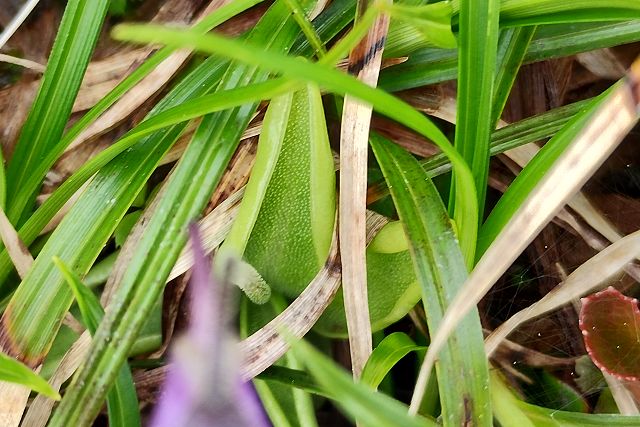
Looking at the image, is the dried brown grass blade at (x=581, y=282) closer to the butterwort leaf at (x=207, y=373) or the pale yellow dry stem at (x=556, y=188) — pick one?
the pale yellow dry stem at (x=556, y=188)

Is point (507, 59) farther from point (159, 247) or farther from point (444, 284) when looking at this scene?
point (159, 247)

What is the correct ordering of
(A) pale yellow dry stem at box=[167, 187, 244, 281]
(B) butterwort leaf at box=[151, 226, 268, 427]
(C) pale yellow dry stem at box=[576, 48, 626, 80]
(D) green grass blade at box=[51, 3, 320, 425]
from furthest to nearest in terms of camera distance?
(C) pale yellow dry stem at box=[576, 48, 626, 80] < (A) pale yellow dry stem at box=[167, 187, 244, 281] < (D) green grass blade at box=[51, 3, 320, 425] < (B) butterwort leaf at box=[151, 226, 268, 427]

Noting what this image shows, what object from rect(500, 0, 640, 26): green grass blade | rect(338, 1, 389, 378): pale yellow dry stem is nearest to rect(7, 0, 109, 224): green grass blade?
rect(338, 1, 389, 378): pale yellow dry stem

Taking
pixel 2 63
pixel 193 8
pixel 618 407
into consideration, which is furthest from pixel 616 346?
pixel 2 63

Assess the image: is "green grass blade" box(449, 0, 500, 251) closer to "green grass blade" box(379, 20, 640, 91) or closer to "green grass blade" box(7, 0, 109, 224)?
"green grass blade" box(379, 20, 640, 91)

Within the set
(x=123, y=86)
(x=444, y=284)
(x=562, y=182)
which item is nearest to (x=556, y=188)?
(x=562, y=182)

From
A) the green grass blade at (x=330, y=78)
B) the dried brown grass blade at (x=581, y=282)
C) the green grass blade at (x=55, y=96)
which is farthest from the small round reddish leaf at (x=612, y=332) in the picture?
the green grass blade at (x=55, y=96)
